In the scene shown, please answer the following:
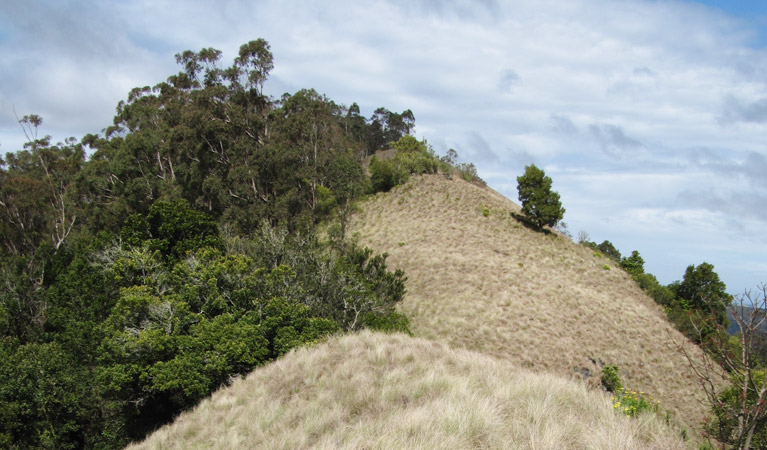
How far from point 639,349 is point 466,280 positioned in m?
12.6

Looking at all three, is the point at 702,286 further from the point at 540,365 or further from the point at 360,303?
the point at 360,303

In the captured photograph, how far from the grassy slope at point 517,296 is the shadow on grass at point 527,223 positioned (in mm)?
881

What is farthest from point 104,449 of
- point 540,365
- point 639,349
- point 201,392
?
point 639,349

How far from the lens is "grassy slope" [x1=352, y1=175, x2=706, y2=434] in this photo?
26000 millimetres

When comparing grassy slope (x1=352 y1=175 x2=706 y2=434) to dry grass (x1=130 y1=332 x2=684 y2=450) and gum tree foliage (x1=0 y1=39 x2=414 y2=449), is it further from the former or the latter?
dry grass (x1=130 y1=332 x2=684 y2=450)

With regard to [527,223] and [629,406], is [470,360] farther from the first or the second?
[527,223]

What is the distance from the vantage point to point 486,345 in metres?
25.5

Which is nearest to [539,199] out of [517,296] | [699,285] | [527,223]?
[527,223]

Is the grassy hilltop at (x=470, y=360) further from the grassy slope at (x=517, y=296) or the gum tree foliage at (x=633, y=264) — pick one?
the gum tree foliage at (x=633, y=264)

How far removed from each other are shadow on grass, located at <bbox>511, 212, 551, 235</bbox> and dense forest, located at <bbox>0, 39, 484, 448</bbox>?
40.2 ft

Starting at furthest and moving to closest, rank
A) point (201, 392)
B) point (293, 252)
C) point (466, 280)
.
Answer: point (466, 280)
point (293, 252)
point (201, 392)

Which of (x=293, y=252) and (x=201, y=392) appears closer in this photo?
(x=201, y=392)

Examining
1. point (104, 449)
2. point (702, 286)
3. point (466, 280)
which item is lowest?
point (104, 449)

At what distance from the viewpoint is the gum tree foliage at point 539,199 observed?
138ft
